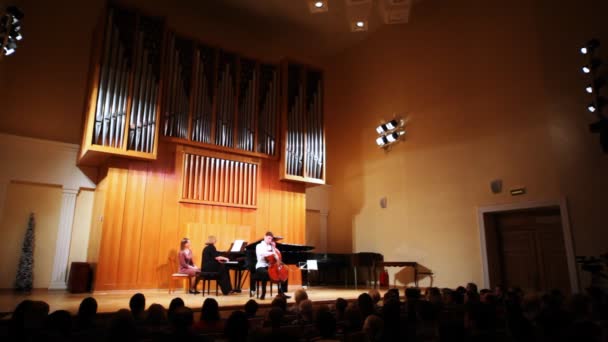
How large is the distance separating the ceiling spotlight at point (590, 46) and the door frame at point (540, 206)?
7.90ft

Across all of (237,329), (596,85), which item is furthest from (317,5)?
(237,329)

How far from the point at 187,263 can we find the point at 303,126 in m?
4.29

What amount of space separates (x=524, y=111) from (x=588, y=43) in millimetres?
1512

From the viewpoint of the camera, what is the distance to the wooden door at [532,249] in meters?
7.45

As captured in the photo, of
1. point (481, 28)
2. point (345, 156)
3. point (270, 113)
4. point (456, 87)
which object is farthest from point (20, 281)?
point (481, 28)

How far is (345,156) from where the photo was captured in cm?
1240

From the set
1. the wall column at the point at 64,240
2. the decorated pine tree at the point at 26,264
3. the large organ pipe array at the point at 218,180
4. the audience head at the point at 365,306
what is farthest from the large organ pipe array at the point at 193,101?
the audience head at the point at 365,306

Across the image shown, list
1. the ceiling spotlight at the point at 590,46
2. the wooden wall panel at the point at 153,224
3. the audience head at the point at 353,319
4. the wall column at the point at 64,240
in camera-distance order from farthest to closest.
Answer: the wall column at the point at 64,240
the wooden wall panel at the point at 153,224
the ceiling spotlight at the point at 590,46
the audience head at the point at 353,319

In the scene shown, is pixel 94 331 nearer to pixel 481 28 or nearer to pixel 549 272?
pixel 549 272

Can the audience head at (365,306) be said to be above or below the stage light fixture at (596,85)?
below

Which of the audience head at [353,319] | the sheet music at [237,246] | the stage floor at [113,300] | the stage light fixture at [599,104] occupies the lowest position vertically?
the stage floor at [113,300]

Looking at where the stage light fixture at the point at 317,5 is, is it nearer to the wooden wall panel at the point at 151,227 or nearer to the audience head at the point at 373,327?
the wooden wall panel at the point at 151,227

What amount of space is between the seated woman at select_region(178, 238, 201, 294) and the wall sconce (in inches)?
215

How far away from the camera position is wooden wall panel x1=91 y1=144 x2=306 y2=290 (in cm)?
775
